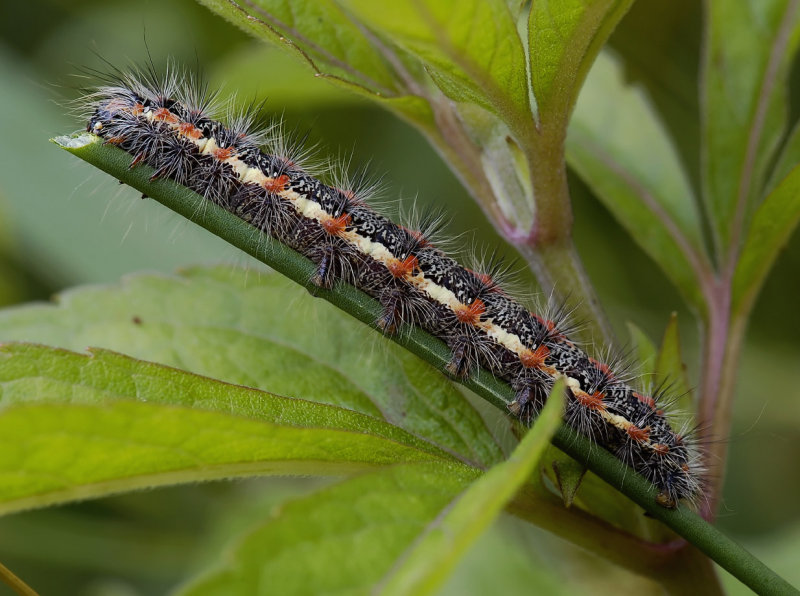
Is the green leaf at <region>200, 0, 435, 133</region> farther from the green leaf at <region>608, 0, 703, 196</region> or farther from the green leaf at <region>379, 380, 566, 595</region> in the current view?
the green leaf at <region>608, 0, 703, 196</region>

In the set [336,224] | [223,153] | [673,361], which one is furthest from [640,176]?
[223,153]

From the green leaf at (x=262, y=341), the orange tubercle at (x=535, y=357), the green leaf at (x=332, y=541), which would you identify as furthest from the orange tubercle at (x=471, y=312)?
the green leaf at (x=332, y=541)

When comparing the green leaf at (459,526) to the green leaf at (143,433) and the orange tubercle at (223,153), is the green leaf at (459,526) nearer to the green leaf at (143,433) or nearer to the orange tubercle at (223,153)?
the green leaf at (143,433)

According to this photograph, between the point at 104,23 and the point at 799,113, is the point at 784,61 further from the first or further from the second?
the point at 104,23

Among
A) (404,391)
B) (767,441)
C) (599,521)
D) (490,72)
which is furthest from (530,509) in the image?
(767,441)

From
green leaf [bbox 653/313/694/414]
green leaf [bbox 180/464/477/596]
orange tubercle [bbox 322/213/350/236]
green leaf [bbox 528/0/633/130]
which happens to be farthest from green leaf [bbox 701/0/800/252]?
green leaf [bbox 180/464/477/596]

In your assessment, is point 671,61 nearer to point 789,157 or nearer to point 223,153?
point 789,157
